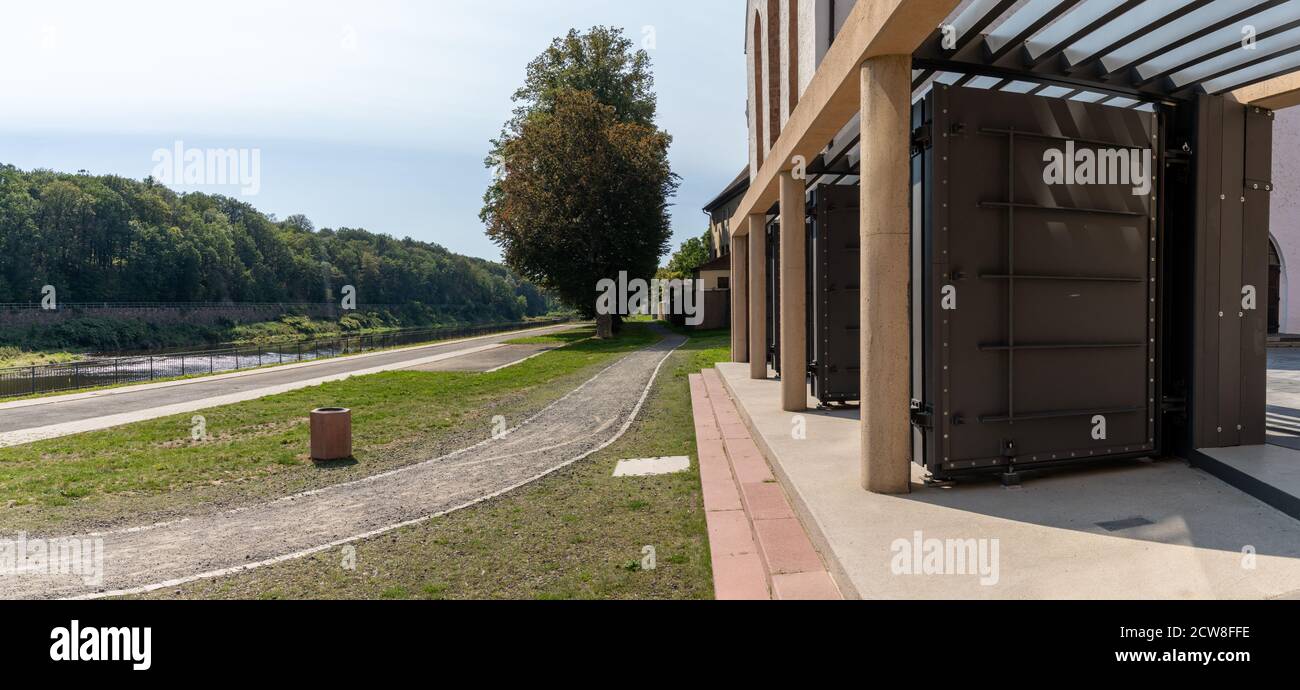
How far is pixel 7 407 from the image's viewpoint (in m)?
15.5

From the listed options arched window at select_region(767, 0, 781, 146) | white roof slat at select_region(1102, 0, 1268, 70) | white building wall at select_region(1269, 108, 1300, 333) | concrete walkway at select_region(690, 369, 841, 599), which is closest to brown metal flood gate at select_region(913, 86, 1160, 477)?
white roof slat at select_region(1102, 0, 1268, 70)

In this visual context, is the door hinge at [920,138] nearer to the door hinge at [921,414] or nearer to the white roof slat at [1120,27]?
the white roof slat at [1120,27]

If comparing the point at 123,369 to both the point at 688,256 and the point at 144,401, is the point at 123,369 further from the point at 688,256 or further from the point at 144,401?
the point at 688,256

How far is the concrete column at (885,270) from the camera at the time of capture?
5234 mm

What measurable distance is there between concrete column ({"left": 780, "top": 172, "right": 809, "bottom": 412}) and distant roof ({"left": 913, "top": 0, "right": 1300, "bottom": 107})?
3.45 metres

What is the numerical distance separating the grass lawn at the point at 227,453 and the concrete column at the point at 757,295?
494cm

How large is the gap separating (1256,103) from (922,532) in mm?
5639

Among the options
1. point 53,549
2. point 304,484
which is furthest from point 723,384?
point 53,549

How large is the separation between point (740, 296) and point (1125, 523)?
13850mm

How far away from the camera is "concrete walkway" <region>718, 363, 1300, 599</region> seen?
11.6 ft

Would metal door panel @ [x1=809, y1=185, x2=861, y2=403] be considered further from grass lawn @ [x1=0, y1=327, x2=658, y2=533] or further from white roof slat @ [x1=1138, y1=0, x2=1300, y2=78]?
grass lawn @ [x1=0, y1=327, x2=658, y2=533]
